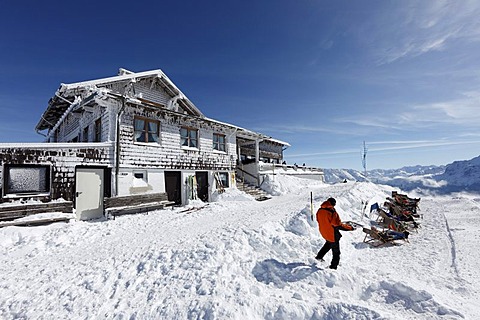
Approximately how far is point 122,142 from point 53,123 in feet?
43.5

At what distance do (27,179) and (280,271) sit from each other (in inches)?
420

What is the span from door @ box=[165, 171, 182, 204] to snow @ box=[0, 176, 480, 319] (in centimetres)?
555

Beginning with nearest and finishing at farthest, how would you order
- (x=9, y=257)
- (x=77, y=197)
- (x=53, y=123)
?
(x=9, y=257), (x=77, y=197), (x=53, y=123)

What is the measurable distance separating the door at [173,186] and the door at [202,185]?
1608 millimetres

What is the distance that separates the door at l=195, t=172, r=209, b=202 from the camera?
16.1m

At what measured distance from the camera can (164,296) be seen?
4273mm

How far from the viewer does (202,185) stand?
16297 millimetres

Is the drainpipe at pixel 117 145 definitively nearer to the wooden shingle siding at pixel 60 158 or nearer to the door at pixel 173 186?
the wooden shingle siding at pixel 60 158

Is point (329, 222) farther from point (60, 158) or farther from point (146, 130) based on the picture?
point (146, 130)

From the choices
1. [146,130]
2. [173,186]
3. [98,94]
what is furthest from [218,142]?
[98,94]

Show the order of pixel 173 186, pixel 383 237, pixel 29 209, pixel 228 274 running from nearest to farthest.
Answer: pixel 228 274 < pixel 383 237 < pixel 29 209 < pixel 173 186

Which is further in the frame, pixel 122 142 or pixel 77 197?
pixel 122 142

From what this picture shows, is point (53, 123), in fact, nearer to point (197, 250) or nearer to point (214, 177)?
point (214, 177)

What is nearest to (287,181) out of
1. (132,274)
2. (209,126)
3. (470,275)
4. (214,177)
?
(214,177)
